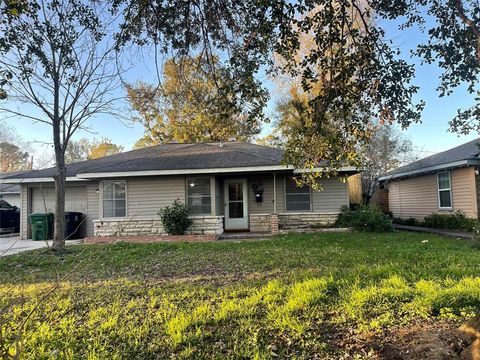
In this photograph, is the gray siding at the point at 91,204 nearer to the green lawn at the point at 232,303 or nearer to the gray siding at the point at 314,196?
the gray siding at the point at 314,196

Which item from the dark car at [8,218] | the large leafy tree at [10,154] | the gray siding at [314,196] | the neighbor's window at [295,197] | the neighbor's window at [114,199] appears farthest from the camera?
the large leafy tree at [10,154]

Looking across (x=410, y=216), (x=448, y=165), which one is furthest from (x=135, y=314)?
(x=410, y=216)

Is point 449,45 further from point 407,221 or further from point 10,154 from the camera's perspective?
point 10,154

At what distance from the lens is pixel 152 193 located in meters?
13.1

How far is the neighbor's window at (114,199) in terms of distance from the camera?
13.2 metres

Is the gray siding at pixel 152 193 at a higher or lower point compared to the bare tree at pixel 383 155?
lower

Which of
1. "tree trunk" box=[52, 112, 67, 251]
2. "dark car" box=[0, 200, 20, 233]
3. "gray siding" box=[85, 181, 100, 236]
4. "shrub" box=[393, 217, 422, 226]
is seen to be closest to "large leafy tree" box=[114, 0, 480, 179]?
"tree trunk" box=[52, 112, 67, 251]

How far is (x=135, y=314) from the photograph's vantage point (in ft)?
13.2

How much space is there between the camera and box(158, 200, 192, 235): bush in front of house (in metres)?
12.1

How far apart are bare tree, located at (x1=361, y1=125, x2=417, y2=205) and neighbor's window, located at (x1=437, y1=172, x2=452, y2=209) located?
216 inches

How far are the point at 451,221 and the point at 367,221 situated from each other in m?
3.79

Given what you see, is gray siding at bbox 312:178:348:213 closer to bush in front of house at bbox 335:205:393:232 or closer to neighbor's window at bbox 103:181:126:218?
bush in front of house at bbox 335:205:393:232

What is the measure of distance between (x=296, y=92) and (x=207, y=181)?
1264 cm

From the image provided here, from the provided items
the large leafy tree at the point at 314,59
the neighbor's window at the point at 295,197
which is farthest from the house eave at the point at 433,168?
the large leafy tree at the point at 314,59
